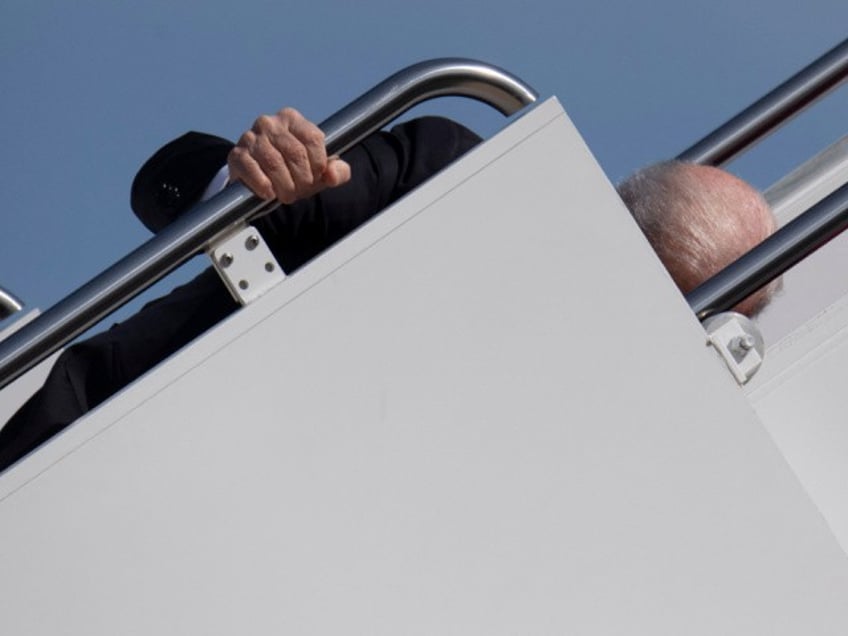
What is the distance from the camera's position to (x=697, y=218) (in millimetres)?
1749

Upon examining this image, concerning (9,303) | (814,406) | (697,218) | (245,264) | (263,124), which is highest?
(9,303)

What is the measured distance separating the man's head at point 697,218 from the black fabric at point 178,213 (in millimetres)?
248

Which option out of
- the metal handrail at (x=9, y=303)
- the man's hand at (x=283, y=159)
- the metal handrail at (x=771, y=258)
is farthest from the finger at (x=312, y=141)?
the metal handrail at (x=9, y=303)

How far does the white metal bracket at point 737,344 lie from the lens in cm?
131

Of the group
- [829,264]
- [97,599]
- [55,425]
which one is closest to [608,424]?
[97,599]

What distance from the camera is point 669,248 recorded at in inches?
67.4

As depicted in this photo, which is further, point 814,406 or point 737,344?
point 814,406

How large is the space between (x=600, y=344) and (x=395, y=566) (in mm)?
278

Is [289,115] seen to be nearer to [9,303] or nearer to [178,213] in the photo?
[178,213]

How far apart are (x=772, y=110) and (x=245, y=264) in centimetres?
100

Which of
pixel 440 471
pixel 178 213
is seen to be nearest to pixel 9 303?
pixel 178 213

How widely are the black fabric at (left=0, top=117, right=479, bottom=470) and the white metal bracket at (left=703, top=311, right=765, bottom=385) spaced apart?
45cm

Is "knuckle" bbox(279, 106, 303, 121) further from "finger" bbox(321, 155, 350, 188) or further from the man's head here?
the man's head

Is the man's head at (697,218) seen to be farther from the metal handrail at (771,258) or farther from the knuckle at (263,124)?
the knuckle at (263,124)
